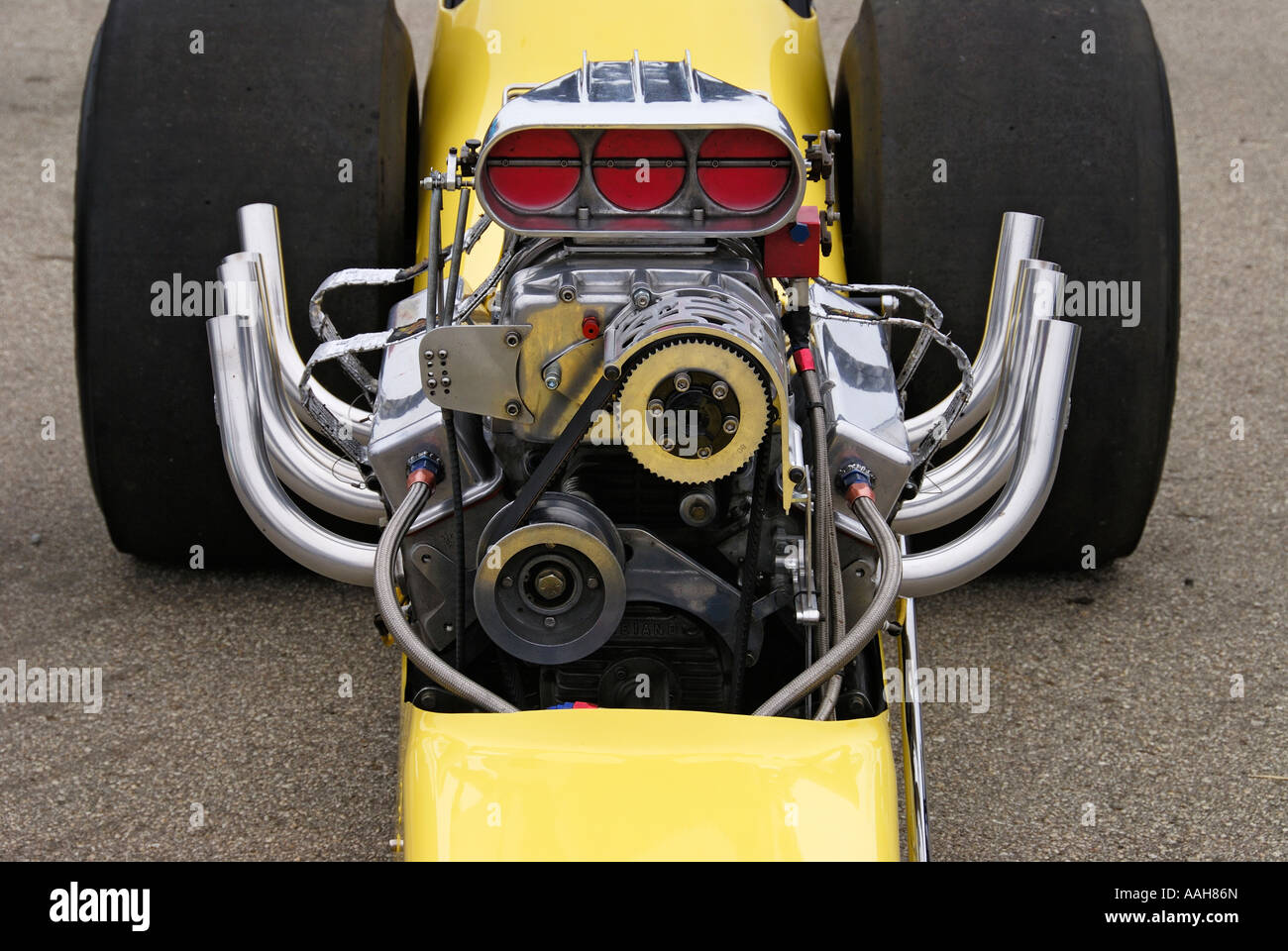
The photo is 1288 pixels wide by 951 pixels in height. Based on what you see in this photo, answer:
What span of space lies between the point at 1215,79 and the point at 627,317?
5188 millimetres

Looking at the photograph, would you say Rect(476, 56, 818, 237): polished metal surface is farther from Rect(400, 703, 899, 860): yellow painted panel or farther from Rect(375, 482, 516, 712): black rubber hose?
Rect(400, 703, 899, 860): yellow painted panel

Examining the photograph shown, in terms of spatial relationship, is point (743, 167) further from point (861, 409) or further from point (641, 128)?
point (861, 409)

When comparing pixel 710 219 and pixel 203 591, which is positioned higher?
pixel 710 219

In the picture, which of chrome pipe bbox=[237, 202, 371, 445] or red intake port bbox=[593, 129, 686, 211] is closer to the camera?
red intake port bbox=[593, 129, 686, 211]

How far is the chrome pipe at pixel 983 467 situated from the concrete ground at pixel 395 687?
580 mm

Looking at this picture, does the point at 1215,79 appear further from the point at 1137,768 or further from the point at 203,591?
the point at 203,591

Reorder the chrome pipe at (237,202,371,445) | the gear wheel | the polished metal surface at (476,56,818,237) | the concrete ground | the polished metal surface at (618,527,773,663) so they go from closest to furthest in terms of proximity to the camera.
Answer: the gear wheel, the polished metal surface at (476,56,818,237), the polished metal surface at (618,527,773,663), the chrome pipe at (237,202,371,445), the concrete ground

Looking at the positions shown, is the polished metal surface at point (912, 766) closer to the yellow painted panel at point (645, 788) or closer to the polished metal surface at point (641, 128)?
the yellow painted panel at point (645, 788)

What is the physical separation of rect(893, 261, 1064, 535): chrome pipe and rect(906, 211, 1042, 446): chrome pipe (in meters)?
0.06

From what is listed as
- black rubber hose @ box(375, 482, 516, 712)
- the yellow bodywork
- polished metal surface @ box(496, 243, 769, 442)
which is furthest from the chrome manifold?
the yellow bodywork

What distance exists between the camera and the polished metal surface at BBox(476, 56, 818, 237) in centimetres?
197

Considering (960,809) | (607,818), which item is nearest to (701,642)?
(607,818)

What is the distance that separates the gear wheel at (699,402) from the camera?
6.12 feet

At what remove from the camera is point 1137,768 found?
2826 millimetres
